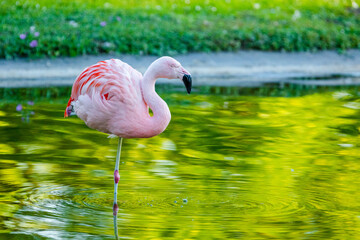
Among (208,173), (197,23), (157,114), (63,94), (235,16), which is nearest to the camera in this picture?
(157,114)

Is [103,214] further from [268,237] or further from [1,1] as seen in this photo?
[1,1]

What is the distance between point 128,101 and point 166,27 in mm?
8559

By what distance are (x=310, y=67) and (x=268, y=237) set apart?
8.64 meters

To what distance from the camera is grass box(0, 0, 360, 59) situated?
39.3 ft

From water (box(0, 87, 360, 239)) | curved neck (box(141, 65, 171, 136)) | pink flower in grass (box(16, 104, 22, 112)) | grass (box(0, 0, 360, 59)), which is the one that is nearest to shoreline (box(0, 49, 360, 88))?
grass (box(0, 0, 360, 59))

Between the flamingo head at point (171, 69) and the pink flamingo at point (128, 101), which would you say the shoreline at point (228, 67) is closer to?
the pink flamingo at point (128, 101)

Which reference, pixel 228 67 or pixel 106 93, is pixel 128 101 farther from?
pixel 228 67

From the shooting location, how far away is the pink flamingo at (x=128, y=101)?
15.9 feet

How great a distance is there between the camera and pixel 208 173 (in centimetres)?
602

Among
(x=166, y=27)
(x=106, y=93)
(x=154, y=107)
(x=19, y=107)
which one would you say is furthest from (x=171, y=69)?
(x=166, y=27)

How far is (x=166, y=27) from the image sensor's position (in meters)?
13.3

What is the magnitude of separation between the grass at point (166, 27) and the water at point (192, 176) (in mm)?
3089

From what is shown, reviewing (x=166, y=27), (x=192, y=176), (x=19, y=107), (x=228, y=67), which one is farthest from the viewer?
(x=166, y=27)

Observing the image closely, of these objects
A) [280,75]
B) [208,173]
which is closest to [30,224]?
[208,173]
